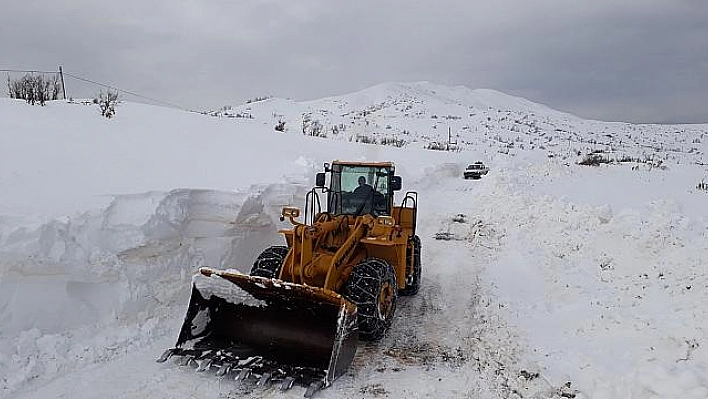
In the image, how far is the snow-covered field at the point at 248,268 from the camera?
5.57m

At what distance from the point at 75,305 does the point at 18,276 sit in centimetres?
66

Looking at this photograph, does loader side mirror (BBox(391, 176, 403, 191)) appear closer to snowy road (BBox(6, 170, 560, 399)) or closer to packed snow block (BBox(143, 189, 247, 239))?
snowy road (BBox(6, 170, 560, 399))

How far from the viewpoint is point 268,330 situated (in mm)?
6203

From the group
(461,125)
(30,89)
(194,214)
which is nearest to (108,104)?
(30,89)

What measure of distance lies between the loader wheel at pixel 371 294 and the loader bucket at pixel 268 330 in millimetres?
526

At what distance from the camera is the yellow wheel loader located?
223 inches

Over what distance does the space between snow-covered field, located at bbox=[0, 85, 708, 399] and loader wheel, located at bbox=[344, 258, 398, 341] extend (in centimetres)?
30

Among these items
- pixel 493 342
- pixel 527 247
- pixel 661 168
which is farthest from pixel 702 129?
pixel 493 342

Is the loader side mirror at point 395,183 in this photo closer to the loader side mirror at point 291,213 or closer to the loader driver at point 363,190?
the loader driver at point 363,190

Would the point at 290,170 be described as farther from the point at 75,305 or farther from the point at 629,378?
the point at 629,378

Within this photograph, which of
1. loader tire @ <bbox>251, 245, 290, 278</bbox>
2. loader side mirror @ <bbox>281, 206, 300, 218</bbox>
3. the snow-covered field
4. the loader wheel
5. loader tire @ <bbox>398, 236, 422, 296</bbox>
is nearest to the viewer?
the snow-covered field

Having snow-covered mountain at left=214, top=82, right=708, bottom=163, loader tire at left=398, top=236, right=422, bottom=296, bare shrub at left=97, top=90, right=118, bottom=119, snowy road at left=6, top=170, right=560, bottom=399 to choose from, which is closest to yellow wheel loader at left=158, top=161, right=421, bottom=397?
snowy road at left=6, top=170, right=560, bottom=399

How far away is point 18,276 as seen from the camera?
5.88 metres

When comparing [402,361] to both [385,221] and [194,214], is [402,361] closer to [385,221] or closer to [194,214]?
[385,221]
